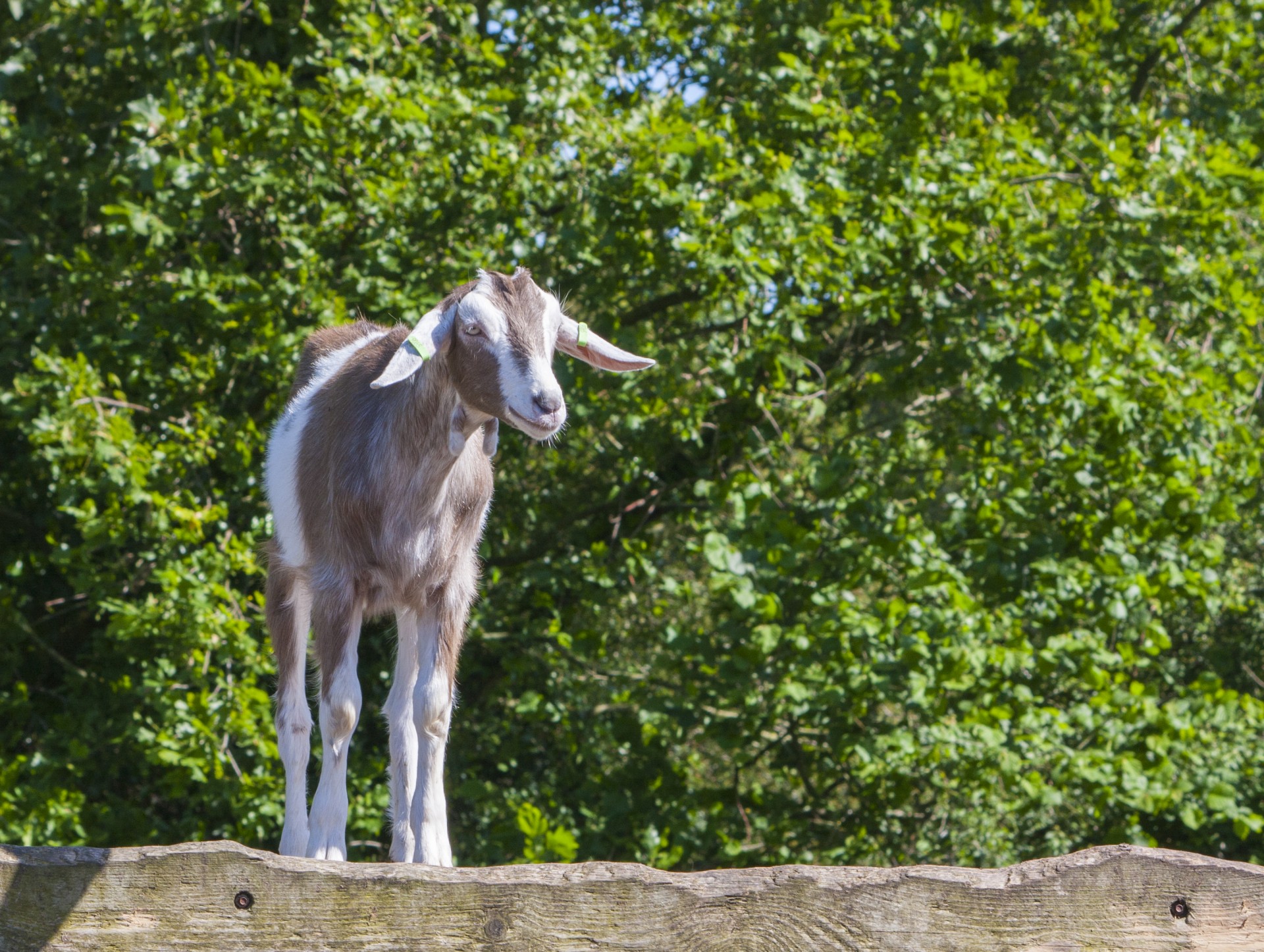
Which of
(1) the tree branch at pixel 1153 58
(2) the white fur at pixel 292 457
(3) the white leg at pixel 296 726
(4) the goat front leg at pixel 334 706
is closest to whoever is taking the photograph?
(4) the goat front leg at pixel 334 706

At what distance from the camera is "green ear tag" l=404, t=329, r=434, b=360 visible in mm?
2721

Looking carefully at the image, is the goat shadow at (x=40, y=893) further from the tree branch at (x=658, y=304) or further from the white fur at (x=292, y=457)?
the tree branch at (x=658, y=304)

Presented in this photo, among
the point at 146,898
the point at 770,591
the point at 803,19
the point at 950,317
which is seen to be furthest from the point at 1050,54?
the point at 146,898

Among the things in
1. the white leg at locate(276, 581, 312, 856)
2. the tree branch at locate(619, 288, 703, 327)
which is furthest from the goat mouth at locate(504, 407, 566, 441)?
the tree branch at locate(619, 288, 703, 327)

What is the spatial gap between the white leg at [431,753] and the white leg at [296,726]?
0.30m

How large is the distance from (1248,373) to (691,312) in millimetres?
2898

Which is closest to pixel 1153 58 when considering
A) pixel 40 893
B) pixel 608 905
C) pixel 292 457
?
pixel 292 457

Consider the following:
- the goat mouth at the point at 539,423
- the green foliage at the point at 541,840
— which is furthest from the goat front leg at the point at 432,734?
the green foliage at the point at 541,840

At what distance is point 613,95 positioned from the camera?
8289mm

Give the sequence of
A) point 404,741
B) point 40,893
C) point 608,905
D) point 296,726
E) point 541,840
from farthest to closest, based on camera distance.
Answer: point 541,840, point 296,726, point 404,741, point 608,905, point 40,893

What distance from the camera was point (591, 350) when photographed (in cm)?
302

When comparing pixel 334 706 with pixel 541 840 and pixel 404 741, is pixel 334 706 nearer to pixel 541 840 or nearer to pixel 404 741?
pixel 404 741

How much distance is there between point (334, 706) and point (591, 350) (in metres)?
1.00

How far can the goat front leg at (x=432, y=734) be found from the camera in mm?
2908
